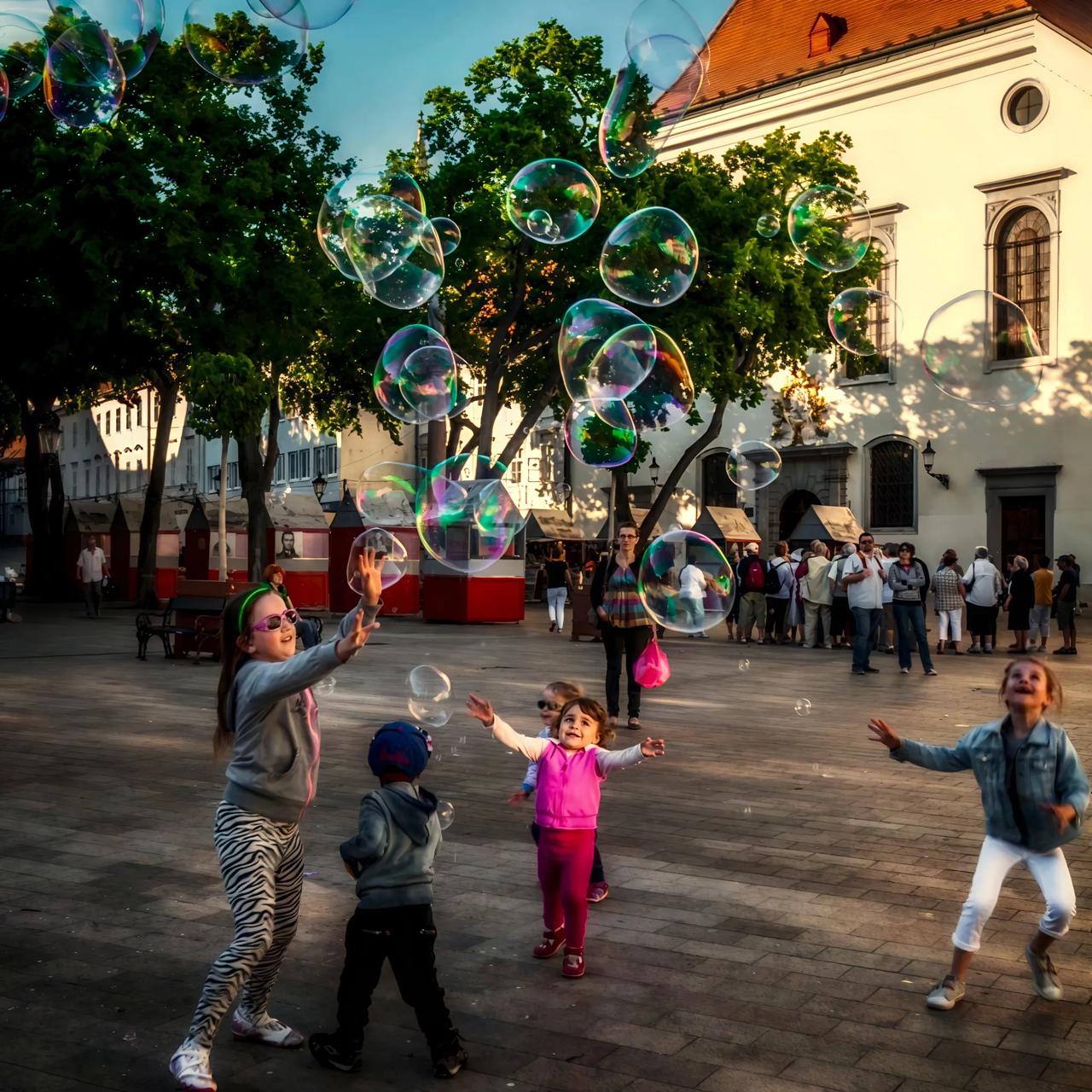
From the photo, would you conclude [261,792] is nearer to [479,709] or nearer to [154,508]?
[479,709]

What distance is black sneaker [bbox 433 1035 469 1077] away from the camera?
408 centimetres

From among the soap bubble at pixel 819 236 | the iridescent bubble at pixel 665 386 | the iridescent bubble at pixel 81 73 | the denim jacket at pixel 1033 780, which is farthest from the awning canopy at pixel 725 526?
the denim jacket at pixel 1033 780

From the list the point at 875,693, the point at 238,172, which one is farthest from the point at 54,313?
A: the point at 875,693

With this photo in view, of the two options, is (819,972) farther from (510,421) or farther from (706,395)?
(510,421)

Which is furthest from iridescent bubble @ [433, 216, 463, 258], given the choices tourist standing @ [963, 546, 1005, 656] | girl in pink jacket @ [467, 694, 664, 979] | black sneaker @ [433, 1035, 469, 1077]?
black sneaker @ [433, 1035, 469, 1077]

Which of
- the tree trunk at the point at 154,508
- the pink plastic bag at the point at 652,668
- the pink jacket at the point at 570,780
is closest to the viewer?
the pink jacket at the point at 570,780

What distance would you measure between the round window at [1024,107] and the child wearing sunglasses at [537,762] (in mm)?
36904

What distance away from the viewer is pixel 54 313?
21938 millimetres

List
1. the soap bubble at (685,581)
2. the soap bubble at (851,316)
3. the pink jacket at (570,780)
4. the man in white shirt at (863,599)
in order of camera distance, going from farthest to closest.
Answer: the man in white shirt at (863,599) → the soap bubble at (851,316) → the soap bubble at (685,581) → the pink jacket at (570,780)

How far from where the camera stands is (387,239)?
1285 centimetres

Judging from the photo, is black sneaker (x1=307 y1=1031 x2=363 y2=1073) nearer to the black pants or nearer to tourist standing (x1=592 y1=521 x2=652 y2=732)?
the black pants

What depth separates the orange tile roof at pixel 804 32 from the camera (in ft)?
133

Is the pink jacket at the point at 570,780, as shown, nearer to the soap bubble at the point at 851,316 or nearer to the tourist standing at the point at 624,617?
the tourist standing at the point at 624,617

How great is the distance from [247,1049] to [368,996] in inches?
19.8
